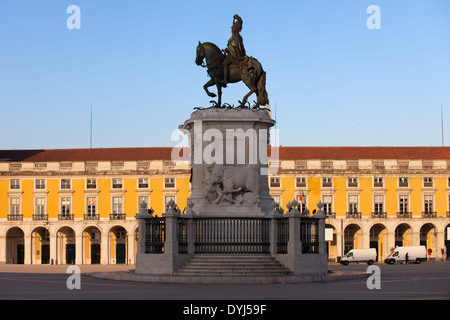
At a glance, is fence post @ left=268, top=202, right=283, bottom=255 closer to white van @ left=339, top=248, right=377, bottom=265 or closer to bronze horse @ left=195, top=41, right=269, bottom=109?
bronze horse @ left=195, top=41, right=269, bottom=109

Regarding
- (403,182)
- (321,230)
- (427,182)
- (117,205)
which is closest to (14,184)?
(117,205)

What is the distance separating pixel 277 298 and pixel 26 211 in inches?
2621

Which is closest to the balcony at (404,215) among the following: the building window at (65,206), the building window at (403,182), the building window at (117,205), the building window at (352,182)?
the building window at (403,182)

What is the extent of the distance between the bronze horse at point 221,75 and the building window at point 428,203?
185ft

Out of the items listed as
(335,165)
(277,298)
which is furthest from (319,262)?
(335,165)

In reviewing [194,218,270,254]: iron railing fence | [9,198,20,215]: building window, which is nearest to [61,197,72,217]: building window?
[9,198,20,215]: building window

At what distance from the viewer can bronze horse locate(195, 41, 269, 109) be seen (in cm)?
2709

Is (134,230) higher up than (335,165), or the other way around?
(335,165)

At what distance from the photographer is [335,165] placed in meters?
80.1

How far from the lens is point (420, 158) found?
272ft
